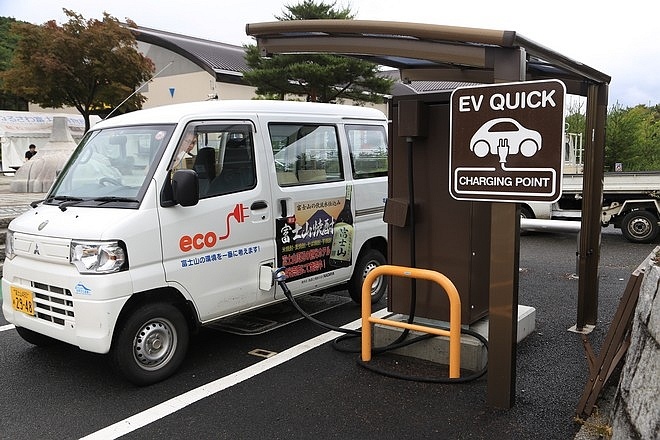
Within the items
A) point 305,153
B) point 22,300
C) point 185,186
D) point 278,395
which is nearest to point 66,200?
point 22,300

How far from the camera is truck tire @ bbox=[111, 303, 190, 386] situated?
12.7ft

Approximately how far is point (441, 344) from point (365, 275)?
1.85m

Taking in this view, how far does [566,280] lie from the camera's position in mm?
7285

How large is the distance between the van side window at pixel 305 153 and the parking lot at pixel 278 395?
149cm

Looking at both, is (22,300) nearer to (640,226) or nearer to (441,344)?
(441,344)

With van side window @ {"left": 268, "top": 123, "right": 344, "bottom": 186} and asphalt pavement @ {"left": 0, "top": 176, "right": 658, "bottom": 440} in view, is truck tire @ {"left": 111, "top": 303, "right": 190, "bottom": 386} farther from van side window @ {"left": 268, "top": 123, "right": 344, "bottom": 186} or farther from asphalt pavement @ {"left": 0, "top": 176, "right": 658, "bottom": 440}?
van side window @ {"left": 268, "top": 123, "right": 344, "bottom": 186}

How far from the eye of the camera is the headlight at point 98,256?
12.2 feet

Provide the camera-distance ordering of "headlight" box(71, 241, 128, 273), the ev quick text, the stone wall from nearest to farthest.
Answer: the stone wall, the ev quick text, "headlight" box(71, 241, 128, 273)

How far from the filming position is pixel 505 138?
128 inches

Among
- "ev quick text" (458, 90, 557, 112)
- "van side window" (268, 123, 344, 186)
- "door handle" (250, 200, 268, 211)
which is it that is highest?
"ev quick text" (458, 90, 557, 112)

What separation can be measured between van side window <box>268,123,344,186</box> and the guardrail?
1.43 m

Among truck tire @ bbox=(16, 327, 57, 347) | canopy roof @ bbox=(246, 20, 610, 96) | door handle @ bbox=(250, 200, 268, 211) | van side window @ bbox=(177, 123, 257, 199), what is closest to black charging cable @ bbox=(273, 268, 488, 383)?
door handle @ bbox=(250, 200, 268, 211)

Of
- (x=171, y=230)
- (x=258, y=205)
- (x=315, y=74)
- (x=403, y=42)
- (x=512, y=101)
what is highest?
(x=315, y=74)

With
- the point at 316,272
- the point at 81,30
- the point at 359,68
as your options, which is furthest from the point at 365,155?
the point at 81,30
